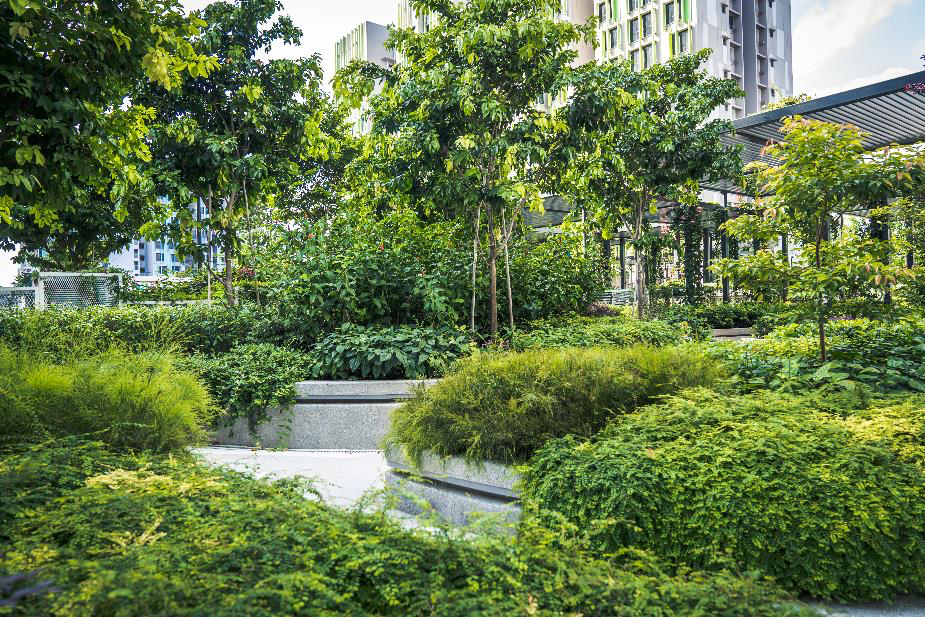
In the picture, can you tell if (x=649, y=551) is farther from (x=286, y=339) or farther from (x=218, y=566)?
(x=286, y=339)

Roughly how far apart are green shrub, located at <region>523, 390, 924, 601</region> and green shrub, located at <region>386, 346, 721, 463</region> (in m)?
0.44

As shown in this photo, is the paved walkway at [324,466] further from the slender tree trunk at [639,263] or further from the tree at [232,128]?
the slender tree trunk at [639,263]

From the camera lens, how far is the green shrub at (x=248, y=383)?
587 centimetres

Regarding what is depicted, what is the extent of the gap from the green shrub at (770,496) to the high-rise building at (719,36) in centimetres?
3818

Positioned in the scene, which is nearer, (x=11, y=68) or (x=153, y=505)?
(x=153, y=505)

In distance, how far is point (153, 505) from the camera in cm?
268

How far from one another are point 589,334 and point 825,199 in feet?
10.00

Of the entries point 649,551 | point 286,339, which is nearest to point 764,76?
point 286,339

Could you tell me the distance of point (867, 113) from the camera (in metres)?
12.4

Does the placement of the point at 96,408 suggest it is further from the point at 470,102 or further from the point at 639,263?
the point at 639,263

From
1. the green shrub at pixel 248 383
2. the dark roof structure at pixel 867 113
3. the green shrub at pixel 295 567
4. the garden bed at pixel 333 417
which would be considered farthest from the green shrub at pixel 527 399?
the dark roof structure at pixel 867 113

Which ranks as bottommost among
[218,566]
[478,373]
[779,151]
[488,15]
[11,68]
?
[218,566]

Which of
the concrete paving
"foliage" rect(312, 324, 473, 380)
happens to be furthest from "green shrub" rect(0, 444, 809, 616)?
"foliage" rect(312, 324, 473, 380)

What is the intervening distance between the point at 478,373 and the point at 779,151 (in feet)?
9.91
